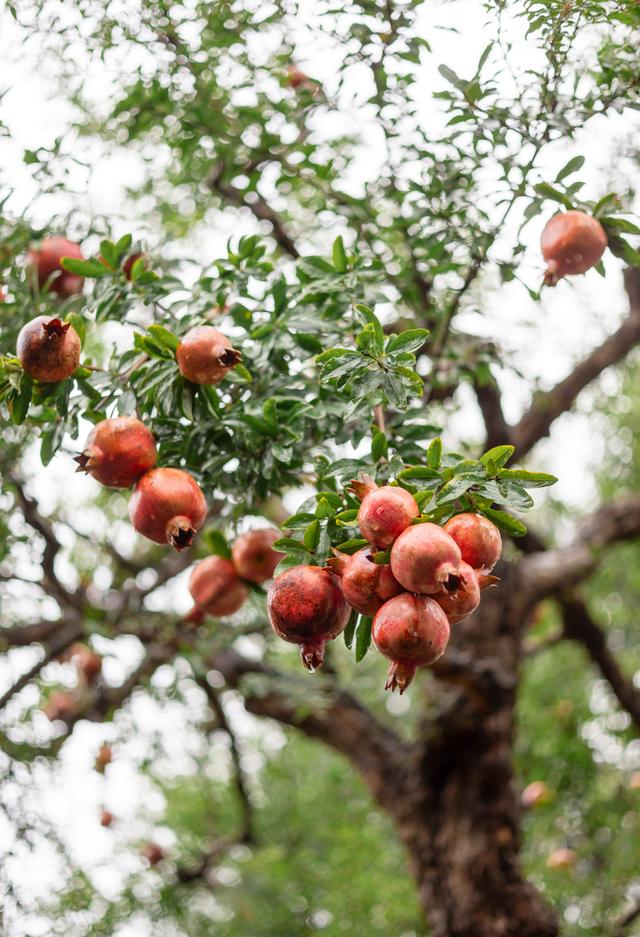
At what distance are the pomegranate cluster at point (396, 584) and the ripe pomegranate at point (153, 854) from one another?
137 inches

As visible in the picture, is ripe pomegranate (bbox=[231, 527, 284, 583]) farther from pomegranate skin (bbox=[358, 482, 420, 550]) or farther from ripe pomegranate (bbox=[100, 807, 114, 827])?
ripe pomegranate (bbox=[100, 807, 114, 827])

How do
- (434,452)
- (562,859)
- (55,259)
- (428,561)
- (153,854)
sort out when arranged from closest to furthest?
(428,561) → (434,452) → (55,259) → (153,854) → (562,859)

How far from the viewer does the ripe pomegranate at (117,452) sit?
1.35 meters

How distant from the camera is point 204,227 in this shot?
3.42 meters

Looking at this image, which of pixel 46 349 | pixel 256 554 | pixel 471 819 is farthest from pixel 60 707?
pixel 46 349

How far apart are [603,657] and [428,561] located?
376 cm

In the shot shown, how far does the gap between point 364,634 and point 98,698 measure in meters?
2.59

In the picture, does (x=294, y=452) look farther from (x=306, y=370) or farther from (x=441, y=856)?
(x=441, y=856)

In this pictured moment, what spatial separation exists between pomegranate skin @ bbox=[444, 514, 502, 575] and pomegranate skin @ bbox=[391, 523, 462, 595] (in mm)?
89

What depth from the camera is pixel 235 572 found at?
1.75 metres

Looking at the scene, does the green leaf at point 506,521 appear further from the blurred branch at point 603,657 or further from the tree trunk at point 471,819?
the blurred branch at point 603,657

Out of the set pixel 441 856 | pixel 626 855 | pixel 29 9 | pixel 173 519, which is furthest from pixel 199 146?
pixel 626 855

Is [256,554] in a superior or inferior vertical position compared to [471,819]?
superior

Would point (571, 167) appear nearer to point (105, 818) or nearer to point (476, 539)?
point (476, 539)
